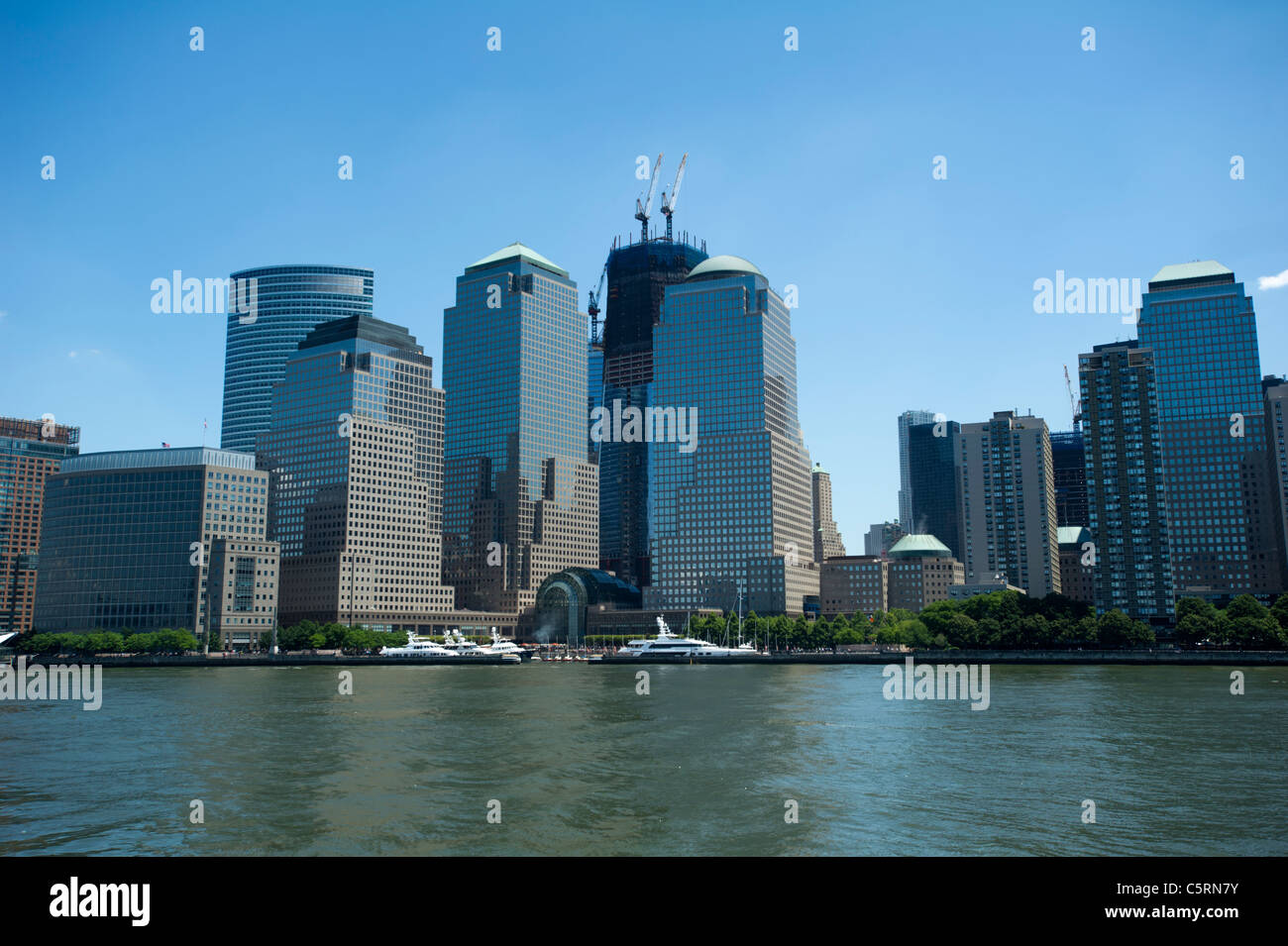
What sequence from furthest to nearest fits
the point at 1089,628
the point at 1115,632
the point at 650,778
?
the point at 1089,628 → the point at 1115,632 → the point at 650,778

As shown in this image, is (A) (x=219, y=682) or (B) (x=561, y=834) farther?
(A) (x=219, y=682)

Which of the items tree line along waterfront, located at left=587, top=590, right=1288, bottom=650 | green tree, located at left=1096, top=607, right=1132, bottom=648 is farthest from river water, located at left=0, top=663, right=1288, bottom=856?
green tree, located at left=1096, top=607, right=1132, bottom=648

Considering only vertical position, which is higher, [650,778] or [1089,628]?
[1089,628]

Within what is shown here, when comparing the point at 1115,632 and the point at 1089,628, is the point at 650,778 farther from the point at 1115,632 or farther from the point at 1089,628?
the point at 1115,632

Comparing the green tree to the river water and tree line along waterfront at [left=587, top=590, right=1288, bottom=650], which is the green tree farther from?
the river water

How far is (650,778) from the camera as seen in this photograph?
152 ft

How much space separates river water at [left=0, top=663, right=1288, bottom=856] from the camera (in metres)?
33.2

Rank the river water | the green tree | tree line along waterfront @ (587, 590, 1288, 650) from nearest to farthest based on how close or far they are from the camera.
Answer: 1. the river water
2. tree line along waterfront @ (587, 590, 1288, 650)
3. the green tree

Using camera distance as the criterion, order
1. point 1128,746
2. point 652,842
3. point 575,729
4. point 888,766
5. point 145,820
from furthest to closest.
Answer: point 575,729 → point 1128,746 → point 888,766 → point 145,820 → point 652,842

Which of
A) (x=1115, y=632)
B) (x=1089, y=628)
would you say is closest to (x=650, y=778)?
(x=1089, y=628)
